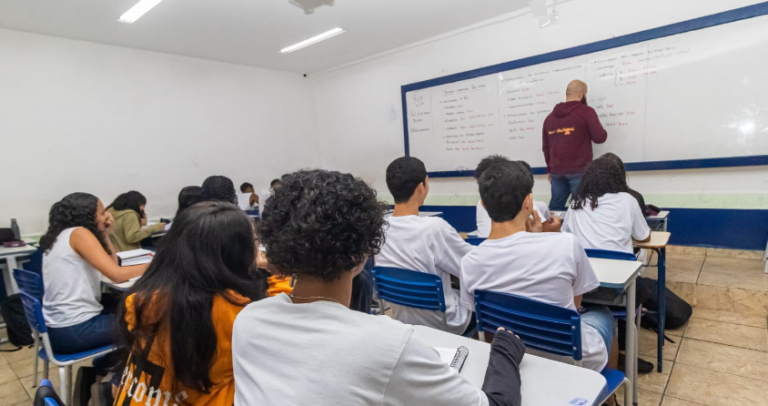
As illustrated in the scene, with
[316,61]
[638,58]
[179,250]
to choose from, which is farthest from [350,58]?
→ [179,250]

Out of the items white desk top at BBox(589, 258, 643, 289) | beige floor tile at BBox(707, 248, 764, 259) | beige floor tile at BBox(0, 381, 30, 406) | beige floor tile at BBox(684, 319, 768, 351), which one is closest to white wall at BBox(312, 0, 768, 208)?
beige floor tile at BBox(707, 248, 764, 259)

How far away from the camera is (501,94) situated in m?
4.47

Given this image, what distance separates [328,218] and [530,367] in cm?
67

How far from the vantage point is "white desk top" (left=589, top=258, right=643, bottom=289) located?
4.92 ft

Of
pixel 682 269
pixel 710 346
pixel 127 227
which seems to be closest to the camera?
pixel 710 346

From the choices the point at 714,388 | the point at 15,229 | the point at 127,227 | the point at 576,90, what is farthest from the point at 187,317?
the point at 15,229

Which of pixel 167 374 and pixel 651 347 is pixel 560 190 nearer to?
pixel 651 347

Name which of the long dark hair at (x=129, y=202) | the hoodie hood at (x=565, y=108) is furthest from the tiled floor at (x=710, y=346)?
the hoodie hood at (x=565, y=108)

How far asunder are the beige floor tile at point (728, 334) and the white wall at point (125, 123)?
16.9 ft

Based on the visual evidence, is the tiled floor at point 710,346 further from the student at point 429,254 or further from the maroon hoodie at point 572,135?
the maroon hoodie at point 572,135

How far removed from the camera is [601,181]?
2.40m

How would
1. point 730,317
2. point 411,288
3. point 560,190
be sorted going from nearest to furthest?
1. point 411,288
2. point 730,317
3. point 560,190

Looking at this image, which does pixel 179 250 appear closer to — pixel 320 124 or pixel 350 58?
pixel 350 58

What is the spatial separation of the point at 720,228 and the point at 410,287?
316cm
